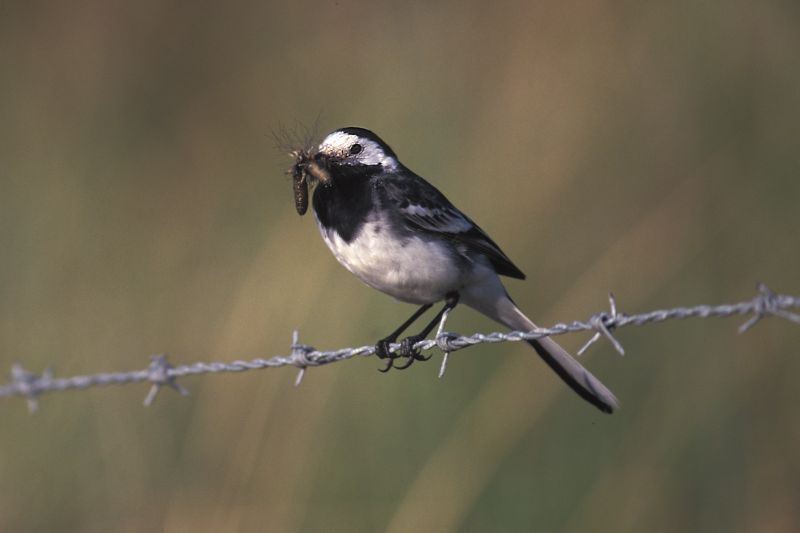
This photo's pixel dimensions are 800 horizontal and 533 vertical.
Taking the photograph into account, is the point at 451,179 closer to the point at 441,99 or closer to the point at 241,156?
the point at 441,99

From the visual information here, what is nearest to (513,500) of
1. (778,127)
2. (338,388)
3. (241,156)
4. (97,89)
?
(338,388)

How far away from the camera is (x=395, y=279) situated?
232 inches

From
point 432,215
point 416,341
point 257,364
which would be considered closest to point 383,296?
point 416,341

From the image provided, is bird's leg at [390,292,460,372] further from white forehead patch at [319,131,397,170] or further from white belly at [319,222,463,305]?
white forehead patch at [319,131,397,170]

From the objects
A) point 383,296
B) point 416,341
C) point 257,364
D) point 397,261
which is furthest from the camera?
point 383,296

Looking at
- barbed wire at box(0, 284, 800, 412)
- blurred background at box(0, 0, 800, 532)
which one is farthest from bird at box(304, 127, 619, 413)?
blurred background at box(0, 0, 800, 532)

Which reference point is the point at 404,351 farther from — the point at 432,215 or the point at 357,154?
the point at 357,154

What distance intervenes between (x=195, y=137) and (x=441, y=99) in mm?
2409

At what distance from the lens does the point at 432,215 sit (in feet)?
20.1

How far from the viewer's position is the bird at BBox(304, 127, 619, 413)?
5.84m

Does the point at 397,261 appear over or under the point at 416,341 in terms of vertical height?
over

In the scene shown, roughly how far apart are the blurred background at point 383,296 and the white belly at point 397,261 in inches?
56.5

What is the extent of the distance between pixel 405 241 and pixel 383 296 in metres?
2.32

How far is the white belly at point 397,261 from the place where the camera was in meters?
5.79
